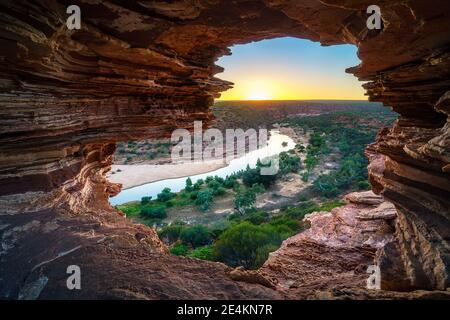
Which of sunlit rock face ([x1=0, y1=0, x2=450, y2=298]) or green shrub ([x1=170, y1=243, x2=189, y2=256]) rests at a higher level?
sunlit rock face ([x1=0, y1=0, x2=450, y2=298])

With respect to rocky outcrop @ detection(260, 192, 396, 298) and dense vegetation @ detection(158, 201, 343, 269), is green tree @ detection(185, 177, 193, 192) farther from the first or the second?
rocky outcrop @ detection(260, 192, 396, 298)

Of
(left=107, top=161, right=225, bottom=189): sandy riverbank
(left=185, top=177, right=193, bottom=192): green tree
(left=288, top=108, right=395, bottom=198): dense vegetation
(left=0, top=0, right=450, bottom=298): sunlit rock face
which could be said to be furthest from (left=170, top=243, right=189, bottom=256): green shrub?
(left=107, top=161, right=225, bottom=189): sandy riverbank

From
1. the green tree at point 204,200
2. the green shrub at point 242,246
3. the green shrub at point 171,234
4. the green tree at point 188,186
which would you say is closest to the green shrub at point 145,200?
the green tree at point 188,186

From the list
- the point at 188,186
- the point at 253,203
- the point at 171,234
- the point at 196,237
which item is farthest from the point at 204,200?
the point at 196,237

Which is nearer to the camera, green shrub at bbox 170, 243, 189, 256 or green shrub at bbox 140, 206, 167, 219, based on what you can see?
green shrub at bbox 170, 243, 189, 256
